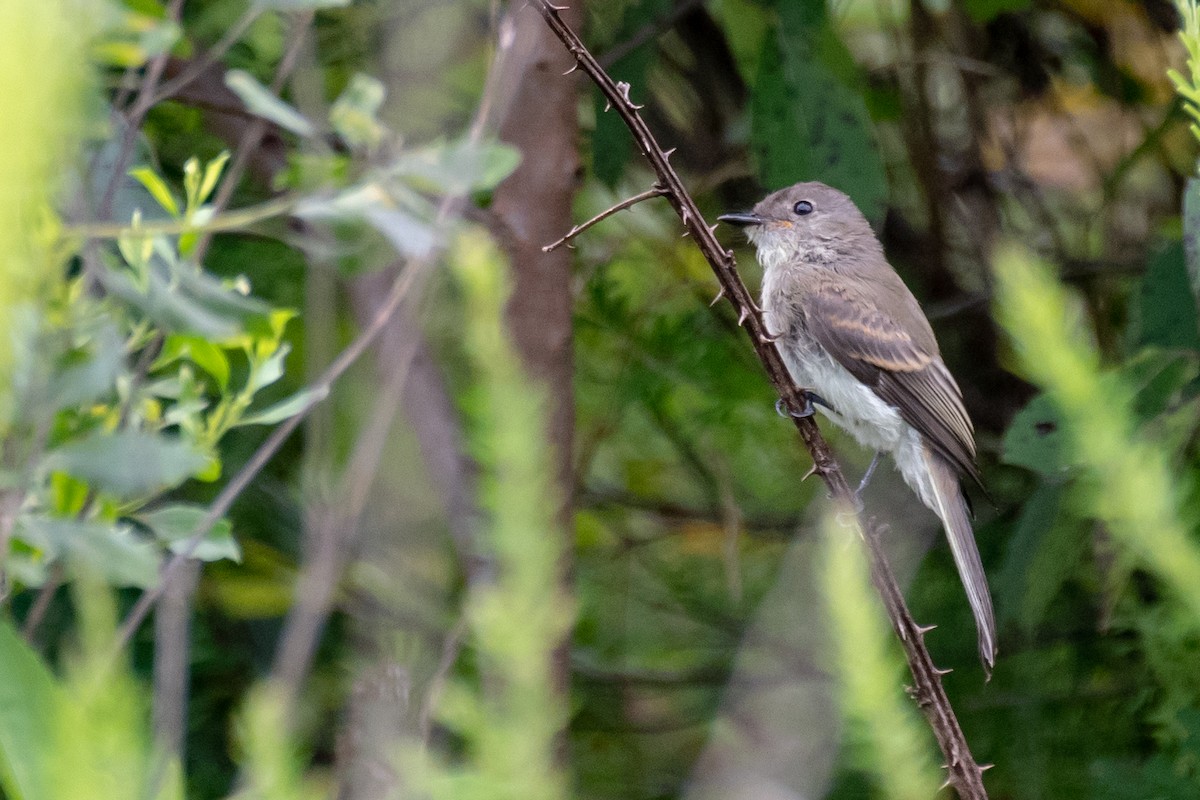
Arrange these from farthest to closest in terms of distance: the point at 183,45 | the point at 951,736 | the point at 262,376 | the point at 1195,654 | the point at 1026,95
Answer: the point at 1026,95
the point at 1195,654
the point at 183,45
the point at 262,376
the point at 951,736

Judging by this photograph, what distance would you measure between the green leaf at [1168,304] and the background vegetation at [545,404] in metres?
0.01

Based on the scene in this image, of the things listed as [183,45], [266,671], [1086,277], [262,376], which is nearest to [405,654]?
[266,671]

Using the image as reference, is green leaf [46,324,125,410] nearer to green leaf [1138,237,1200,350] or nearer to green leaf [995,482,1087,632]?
green leaf [995,482,1087,632]

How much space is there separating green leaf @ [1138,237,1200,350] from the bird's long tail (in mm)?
608

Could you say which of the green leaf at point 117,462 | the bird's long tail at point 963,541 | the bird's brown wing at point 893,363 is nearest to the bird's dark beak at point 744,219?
the bird's brown wing at point 893,363

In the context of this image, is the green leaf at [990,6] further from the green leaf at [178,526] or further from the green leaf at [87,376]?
the green leaf at [87,376]

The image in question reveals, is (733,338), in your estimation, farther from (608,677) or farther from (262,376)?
(262,376)

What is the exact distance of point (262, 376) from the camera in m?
2.22

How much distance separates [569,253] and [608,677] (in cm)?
131

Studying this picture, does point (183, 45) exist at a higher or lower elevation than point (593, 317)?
higher

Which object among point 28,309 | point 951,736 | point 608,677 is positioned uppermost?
point 28,309

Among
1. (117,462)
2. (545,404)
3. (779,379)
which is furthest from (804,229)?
(117,462)

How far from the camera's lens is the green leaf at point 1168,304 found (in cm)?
351

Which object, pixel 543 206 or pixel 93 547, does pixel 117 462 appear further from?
pixel 543 206
